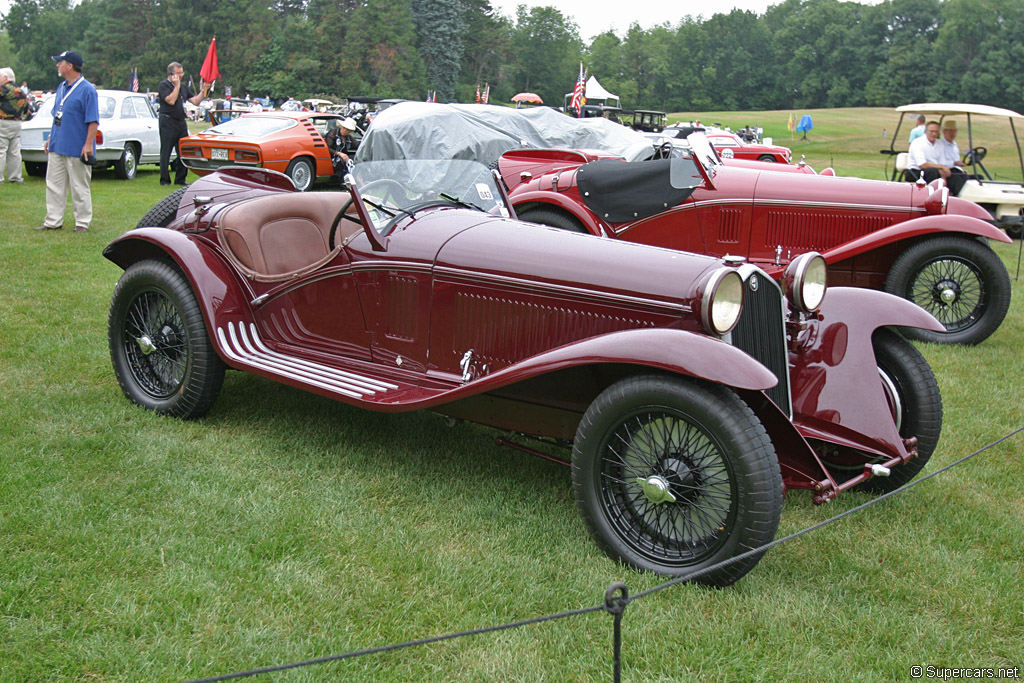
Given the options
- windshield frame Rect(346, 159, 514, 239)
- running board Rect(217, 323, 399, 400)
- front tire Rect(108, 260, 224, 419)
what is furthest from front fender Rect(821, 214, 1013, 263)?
front tire Rect(108, 260, 224, 419)

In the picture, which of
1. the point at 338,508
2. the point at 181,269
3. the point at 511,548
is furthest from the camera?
the point at 181,269

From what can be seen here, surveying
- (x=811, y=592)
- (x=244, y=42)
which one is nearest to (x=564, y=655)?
(x=811, y=592)

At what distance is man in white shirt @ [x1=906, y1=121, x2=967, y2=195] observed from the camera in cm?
1194

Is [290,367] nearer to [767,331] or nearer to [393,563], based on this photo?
[393,563]

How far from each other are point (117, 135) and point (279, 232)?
38.9 ft

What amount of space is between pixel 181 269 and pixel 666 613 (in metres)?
3.33

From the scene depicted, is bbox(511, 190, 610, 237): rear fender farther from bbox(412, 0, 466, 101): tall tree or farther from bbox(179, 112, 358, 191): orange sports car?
bbox(412, 0, 466, 101): tall tree

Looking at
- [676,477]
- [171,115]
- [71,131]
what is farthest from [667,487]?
[171,115]

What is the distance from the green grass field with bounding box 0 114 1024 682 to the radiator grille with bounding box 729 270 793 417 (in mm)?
670

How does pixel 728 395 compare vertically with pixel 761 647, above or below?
above

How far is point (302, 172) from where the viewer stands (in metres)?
15.3

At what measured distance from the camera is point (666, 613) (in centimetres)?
291

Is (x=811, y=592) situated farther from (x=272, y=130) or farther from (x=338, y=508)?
(x=272, y=130)

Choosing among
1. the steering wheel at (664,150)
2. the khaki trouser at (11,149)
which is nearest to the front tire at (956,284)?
the steering wheel at (664,150)
